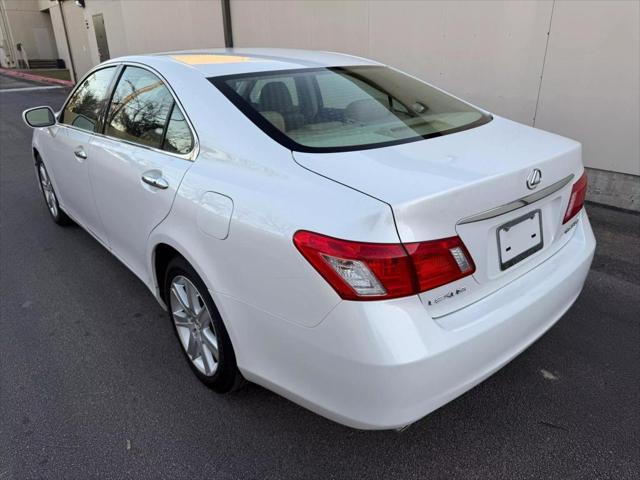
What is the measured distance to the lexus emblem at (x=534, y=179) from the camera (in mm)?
1908

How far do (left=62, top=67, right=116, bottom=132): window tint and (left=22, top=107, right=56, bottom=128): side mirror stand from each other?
90 mm

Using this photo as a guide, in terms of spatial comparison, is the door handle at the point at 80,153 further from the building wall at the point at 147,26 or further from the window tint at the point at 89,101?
the building wall at the point at 147,26

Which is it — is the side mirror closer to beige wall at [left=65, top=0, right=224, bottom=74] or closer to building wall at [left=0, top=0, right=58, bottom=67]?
beige wall at [left=65, top=0, right=224, bottom=74]

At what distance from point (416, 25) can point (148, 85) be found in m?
4.43

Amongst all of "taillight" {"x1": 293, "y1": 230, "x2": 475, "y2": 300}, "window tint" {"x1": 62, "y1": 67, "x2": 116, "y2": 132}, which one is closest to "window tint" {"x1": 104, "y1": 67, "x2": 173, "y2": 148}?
"window tint" {"x1": 62, "y1": 67, "x2": 116, "y2": 132}

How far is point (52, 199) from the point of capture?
4672 millimetres

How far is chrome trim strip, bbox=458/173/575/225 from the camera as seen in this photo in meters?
1.74

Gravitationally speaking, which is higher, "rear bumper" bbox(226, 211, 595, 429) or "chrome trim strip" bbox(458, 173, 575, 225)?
"chrome trim strip" bbox(458, 173, 575, 225)

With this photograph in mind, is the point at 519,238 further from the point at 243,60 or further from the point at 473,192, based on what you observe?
the point at 243,60

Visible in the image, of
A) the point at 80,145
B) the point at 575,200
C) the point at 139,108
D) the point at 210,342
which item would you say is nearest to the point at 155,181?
the point at 139,108

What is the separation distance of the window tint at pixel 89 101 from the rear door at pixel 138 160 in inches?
8.0

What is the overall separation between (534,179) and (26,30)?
112 ft

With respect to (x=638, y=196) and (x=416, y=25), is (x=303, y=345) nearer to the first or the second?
(x=638, y=196)

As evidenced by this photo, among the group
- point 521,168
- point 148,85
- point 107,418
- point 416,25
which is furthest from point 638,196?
point 107,418
